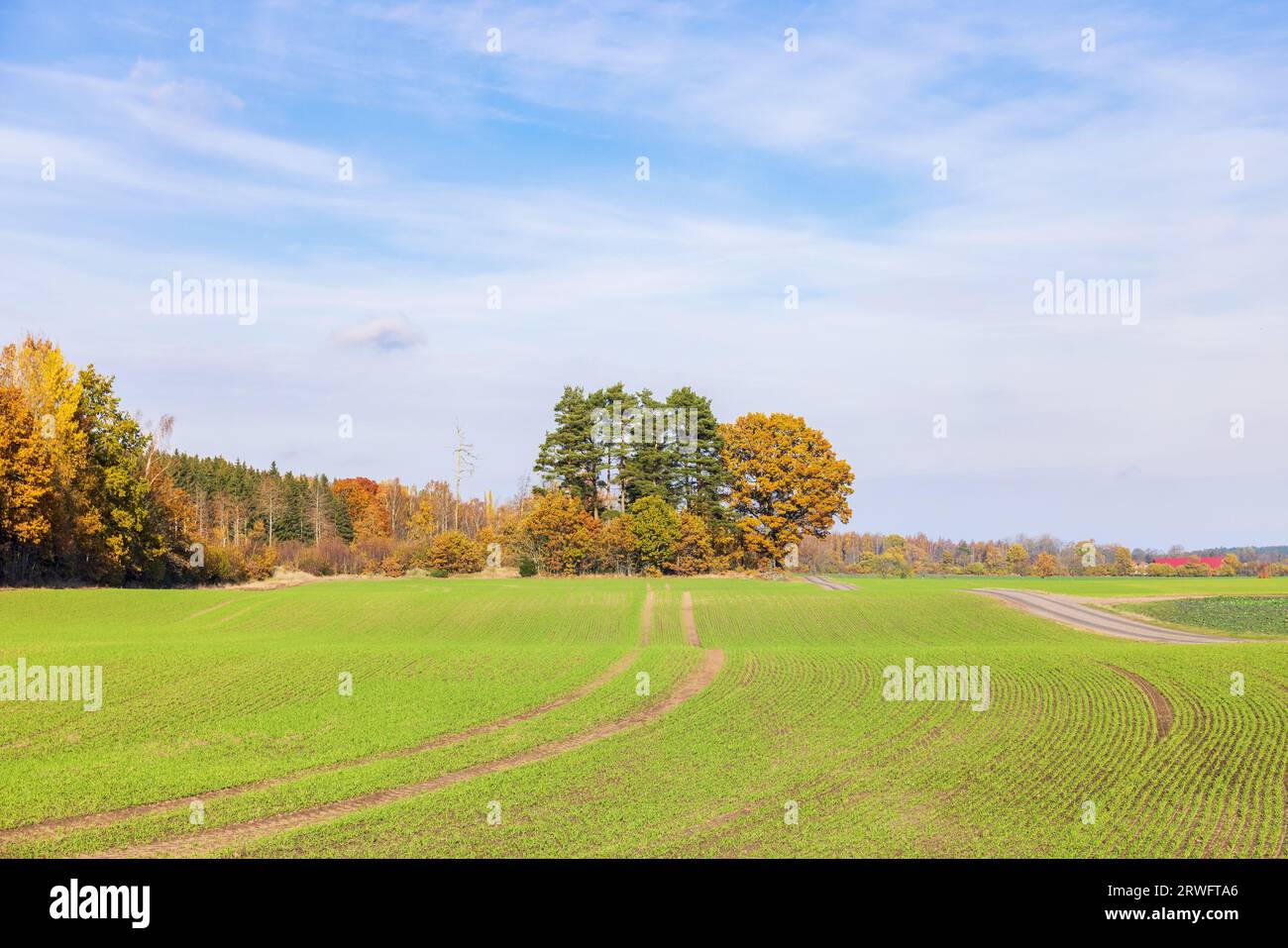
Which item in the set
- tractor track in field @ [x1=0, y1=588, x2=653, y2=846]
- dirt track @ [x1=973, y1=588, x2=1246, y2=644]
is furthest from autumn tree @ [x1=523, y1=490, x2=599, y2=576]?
tractor track in field @ [x1=0, y1=588, x2=653, y2=846]

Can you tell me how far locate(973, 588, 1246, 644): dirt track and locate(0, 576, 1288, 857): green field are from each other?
7.86m

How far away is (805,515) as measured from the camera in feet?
284

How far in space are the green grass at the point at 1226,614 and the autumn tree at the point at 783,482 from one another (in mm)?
31208

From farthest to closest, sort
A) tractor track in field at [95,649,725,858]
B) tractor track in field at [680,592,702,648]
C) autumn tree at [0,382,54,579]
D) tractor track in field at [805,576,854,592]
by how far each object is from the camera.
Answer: tractor track in field at [805,576,854,592] → autumn tree at [0,382,54,579] → tractor track in field at [680,592,702,648] → tractor track in field at [95,649,725,858]

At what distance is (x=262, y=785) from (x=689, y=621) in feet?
117

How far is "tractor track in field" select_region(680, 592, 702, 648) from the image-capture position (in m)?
48.5

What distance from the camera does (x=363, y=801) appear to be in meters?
18.5

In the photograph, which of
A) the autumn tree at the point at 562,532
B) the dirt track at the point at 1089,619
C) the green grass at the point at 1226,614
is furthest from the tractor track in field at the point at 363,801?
the autumn tree at the point at 562,532

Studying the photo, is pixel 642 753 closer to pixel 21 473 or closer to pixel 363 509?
pixel 21 473

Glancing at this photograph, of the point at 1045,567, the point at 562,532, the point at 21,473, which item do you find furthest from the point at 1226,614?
the point at 21,473

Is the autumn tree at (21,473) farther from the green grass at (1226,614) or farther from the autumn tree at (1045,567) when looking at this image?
the autumn tree at (1045,567)

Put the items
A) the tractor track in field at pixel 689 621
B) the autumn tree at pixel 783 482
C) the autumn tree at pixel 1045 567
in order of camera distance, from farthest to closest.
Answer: the autumn tree at pixel 1045 567
the autumn tree at pixel 783 482
the tractor track in field at pixel 689 621

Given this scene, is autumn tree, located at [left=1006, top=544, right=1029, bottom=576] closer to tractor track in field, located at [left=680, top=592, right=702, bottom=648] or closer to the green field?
tractor track in field, located at [left=680, top=592, right=702, bottom=648]

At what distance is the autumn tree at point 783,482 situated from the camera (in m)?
86.1
